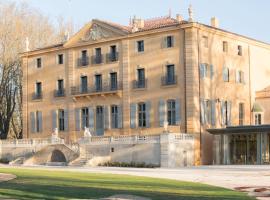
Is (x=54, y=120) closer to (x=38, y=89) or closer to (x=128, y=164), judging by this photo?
(x=38, y=89)

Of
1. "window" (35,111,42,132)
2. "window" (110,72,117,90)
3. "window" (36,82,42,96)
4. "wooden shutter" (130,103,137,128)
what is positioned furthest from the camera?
"window" (36,82,42,96)

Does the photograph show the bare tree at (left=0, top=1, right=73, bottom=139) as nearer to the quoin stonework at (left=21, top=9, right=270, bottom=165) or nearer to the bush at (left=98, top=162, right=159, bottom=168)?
the quoin stonework at (left=21, top=9, right=270, bottom=165)

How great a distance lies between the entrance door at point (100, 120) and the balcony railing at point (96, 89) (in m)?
1.54

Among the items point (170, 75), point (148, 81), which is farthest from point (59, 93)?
point (170, 75)

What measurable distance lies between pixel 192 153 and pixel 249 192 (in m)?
22.9

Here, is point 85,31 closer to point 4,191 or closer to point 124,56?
point 124,56

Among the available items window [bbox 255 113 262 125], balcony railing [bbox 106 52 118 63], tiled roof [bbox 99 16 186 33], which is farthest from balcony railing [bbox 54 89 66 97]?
window [bbox 255 113 262 125]

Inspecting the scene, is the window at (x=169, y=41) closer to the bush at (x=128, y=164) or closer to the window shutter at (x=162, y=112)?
the window shutter at (x=162, y=112)

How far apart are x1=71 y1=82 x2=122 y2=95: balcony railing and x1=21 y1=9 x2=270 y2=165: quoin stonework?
0.09 m

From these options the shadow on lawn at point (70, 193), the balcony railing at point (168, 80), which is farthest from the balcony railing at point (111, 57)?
the shadow on lawn at point (70, 193)

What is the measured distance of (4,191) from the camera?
21.5m

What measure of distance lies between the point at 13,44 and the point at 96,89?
15.7 m

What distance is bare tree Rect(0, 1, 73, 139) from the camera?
63.6 m

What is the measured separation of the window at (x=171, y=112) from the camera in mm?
47250
